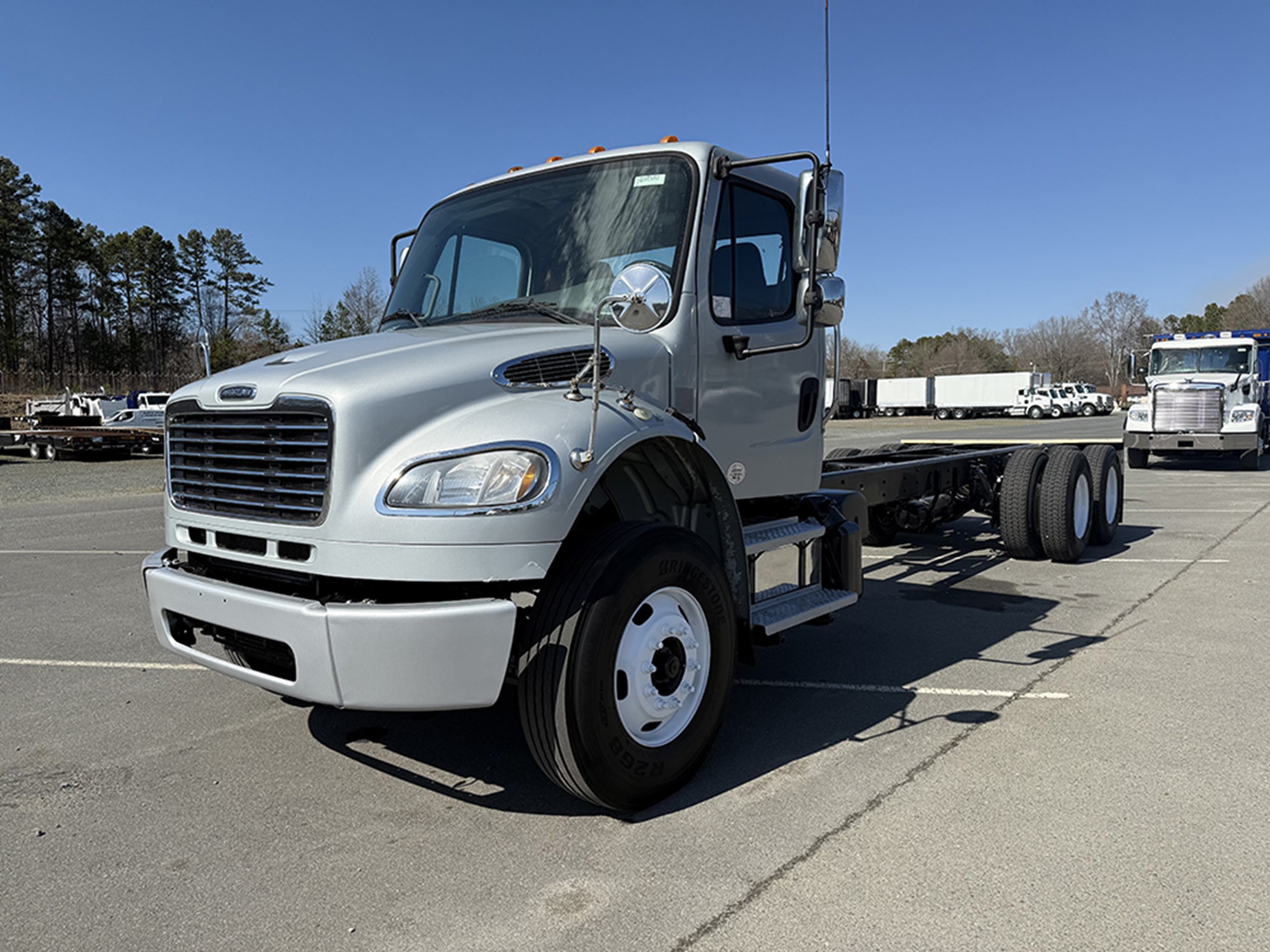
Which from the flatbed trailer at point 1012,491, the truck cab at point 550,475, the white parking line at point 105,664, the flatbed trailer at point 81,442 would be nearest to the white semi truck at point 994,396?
the flatbed trailer at point 81,442

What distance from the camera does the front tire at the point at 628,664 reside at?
3.07 metres

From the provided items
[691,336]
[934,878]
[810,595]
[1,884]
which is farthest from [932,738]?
[1,884]

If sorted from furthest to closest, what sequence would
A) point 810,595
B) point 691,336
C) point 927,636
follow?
point 927,636 < point 810,595 < point 691,336

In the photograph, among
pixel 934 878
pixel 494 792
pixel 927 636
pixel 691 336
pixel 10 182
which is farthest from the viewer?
pixel 10 182

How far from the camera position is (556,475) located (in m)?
3.05

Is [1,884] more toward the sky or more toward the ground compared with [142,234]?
more toward the ground

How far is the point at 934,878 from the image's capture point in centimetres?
290

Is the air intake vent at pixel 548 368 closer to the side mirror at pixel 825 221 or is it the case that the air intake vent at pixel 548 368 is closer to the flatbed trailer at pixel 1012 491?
the side mirror at pixel 825 221

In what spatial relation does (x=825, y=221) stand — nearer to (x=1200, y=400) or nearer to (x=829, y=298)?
(x=829, y=298)

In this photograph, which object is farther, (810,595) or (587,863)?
(810,595)

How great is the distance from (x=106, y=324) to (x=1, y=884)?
259ft

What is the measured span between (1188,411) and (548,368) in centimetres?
1944

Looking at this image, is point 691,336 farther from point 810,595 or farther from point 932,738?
point 932,738

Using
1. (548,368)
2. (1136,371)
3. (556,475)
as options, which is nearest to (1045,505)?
(548,368)
